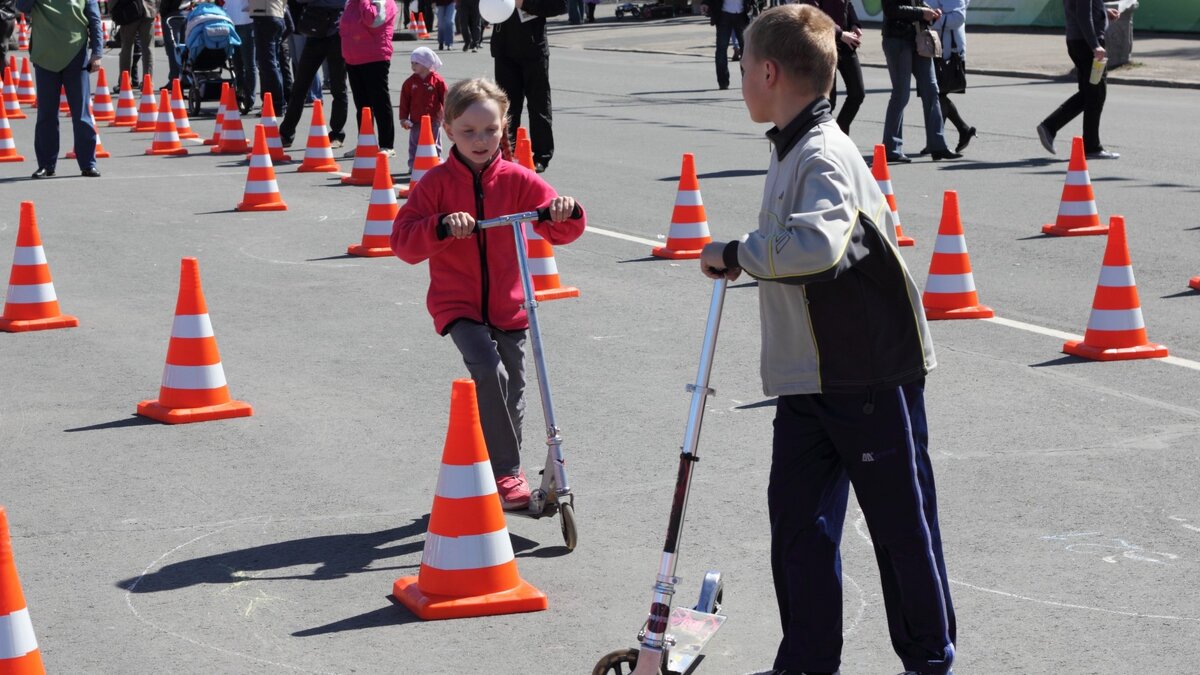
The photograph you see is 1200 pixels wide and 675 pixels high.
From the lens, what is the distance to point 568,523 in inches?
222

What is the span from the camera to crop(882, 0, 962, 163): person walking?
50.5 ft

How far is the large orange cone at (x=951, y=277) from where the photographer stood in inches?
364

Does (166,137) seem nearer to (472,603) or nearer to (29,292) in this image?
(29,292)

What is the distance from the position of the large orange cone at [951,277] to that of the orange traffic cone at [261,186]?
6216 millimetres

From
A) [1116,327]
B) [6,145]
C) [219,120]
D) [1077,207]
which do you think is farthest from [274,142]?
[1116,327]

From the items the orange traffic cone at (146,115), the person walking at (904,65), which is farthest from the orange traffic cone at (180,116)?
the person walking at (904,65)

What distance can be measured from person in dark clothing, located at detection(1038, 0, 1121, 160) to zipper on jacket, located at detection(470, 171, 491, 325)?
10.2m

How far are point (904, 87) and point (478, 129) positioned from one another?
1004cm

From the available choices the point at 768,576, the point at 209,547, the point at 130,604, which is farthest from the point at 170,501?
the point at 768,576

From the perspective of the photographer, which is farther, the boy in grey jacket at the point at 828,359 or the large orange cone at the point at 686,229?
the large orange cone at the point at 686,229

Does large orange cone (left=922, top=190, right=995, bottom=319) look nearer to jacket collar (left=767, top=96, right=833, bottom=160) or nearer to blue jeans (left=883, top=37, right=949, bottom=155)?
jacket collar (left=767, top=96, right=833, bottom=160)

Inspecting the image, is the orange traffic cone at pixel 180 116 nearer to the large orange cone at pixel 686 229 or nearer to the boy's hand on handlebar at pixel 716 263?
the large orange cone at pixel 686 229

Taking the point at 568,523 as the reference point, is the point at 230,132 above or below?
below

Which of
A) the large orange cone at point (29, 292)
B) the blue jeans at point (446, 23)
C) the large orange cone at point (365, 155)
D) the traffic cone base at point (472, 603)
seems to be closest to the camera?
the traffic cone base at point (472, 603)
